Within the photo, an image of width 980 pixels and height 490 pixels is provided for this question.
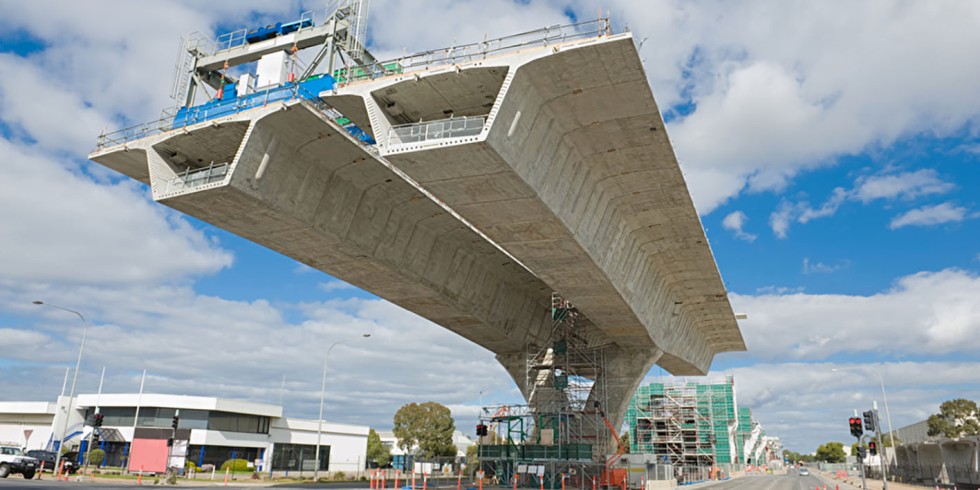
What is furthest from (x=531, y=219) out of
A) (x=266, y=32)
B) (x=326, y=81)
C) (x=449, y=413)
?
(x=449, y=413)

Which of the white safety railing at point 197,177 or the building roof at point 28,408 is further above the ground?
A: the white safety railing at point 197,177

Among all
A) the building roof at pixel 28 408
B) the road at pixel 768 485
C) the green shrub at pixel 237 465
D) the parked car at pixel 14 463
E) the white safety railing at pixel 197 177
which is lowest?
the road at pixel 768 485

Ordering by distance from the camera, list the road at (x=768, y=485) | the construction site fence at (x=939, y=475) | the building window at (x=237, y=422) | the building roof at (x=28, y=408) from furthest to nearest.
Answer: the building roof at (x=28, y=408), the building window at (x=237, y=422), the road at (x=768, y=485), the construction site fence at (x=939, y=475)

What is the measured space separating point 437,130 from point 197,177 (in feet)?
28.5

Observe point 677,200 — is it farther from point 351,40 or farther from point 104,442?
point 104,442

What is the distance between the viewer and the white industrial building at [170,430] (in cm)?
5156

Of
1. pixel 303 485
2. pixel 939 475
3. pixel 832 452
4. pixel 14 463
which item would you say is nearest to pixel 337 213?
pixel 303 485

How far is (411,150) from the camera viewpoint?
17781 millimetres

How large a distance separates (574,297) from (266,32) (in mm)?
16645

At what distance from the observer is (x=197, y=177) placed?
2123 cm

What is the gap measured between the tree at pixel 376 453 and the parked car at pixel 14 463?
5697 cm

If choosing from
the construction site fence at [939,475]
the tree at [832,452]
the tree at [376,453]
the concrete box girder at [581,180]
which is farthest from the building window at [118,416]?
the tree at [832,452]

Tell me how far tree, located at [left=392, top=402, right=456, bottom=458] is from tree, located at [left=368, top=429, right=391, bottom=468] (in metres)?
9.29

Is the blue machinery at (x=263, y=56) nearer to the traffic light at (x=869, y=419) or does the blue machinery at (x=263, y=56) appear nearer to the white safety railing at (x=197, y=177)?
the white safety railing at (x=197, y=177)
